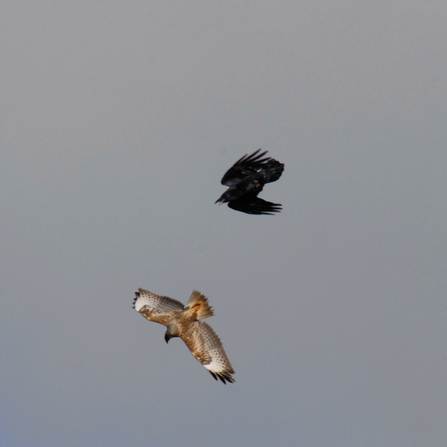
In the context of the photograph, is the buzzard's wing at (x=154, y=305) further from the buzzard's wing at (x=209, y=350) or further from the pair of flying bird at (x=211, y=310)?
the buzzard's wing at (x=209, y=350)

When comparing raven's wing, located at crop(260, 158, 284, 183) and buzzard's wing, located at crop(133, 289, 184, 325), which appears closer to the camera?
raven's wing, located at crop(260, 158, 284, 183)

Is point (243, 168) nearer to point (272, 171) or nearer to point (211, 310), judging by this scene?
point (272, 171)

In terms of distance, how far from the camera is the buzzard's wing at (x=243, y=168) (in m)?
25.8

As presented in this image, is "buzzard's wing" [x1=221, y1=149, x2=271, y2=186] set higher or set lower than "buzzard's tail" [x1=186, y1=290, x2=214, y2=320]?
higher

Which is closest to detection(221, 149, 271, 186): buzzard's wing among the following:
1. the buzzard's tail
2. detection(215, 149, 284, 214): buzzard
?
detection(215, 149, 284, 214): buzzard

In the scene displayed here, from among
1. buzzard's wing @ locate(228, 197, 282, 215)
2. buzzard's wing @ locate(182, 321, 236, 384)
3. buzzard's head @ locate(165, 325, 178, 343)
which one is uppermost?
buzzard's wing @ locate(228, 197, 282, 215)

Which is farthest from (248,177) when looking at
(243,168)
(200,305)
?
(200,305)

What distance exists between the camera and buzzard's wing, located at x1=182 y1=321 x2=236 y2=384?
86.7 ft

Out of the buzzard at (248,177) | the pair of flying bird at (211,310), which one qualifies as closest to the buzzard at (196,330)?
the pair of flying bird at (211,310)

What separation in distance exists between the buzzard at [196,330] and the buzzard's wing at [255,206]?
282 cm

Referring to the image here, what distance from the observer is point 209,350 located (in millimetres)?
26859

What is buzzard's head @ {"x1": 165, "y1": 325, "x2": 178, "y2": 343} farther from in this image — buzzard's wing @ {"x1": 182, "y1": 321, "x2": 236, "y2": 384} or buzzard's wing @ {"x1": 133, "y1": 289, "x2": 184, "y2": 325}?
buzzard's wing @ {"x1": 133, "y1": 289, "x2": 184, "y2": 325}

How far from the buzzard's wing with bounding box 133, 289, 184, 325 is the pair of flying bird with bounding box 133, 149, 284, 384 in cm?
4

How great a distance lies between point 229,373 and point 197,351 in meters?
1.17
